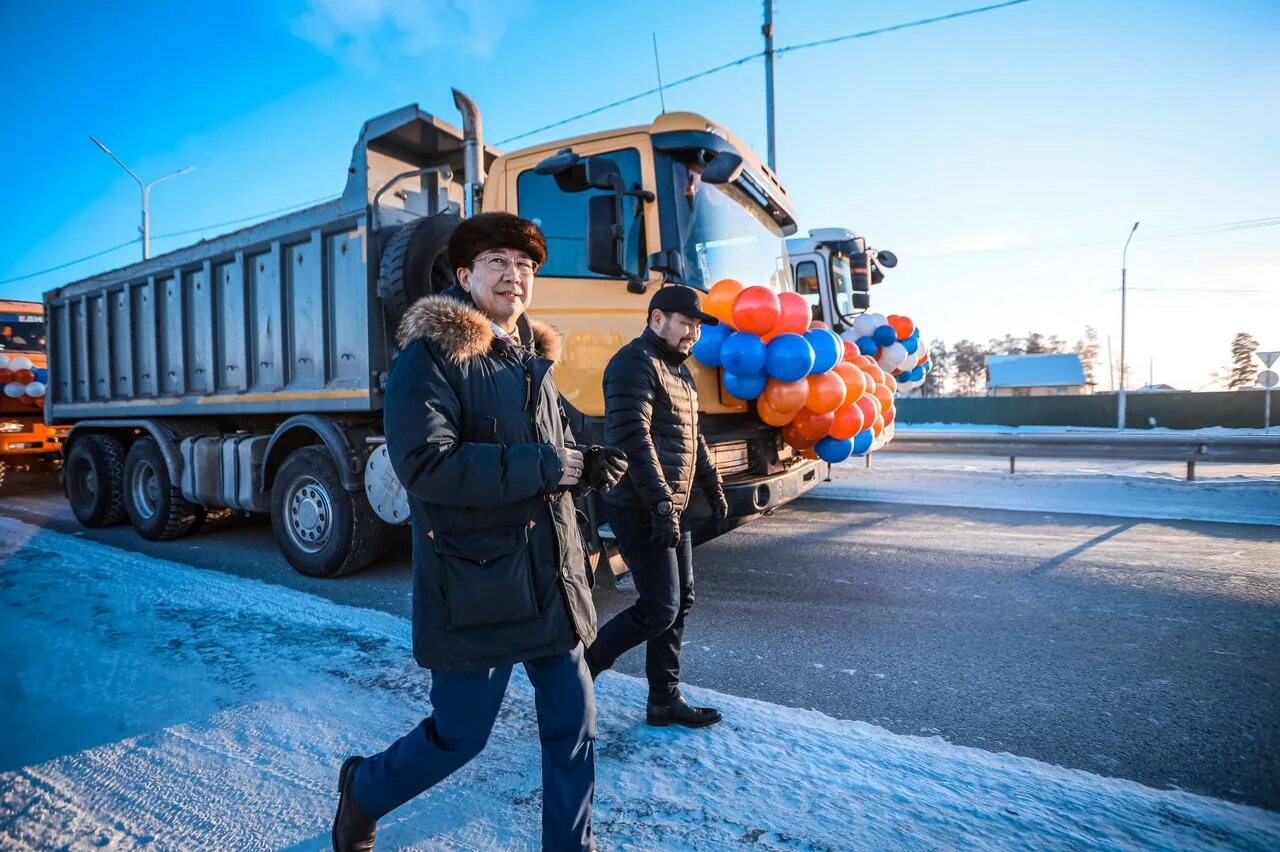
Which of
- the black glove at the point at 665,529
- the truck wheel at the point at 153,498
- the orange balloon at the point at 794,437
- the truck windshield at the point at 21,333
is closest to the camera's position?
the black glove at the point at 665,529

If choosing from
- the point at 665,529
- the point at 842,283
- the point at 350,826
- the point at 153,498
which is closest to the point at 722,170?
the point at 665,529

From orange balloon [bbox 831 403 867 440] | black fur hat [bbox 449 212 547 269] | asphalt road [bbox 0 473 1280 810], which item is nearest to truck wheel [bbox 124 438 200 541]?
asphalt road [bbox 0 473 1280 810]

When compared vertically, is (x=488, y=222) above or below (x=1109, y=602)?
above

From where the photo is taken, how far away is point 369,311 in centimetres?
484

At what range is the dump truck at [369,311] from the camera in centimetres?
409

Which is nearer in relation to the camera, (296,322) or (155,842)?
(155,842)

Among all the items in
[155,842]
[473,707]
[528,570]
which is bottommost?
[155,842]

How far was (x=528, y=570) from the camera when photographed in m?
→ 1.68

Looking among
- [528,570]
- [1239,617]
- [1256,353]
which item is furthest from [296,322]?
[1256,353]

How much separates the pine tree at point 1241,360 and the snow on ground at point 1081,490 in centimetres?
5909

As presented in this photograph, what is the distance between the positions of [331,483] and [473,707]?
3999 millimetres


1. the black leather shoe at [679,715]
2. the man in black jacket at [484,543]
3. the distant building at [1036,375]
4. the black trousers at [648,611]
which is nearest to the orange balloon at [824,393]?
the black trousers at [648,611]

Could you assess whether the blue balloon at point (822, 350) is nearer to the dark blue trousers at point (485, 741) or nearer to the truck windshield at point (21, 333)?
the dark blue trousers at point (485, 741)

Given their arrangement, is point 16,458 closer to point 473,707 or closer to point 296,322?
point 296,322
